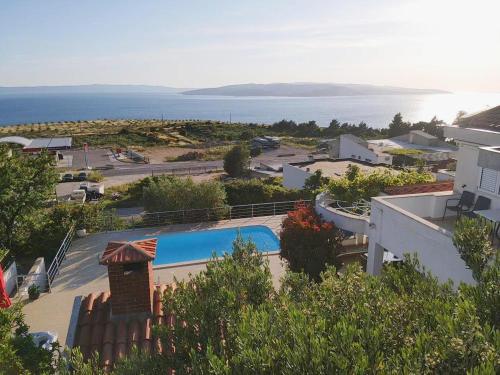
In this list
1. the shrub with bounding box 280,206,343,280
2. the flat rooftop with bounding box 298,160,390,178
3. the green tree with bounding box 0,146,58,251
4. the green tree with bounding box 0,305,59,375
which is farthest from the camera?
the flat rooftop with bounding box 298,160,390,178

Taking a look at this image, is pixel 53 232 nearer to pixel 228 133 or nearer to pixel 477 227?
pixel 477 227

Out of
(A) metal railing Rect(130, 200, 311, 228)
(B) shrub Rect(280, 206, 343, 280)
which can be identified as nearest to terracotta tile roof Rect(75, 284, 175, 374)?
(B) shrub Rect(280, 206, 343, 280)

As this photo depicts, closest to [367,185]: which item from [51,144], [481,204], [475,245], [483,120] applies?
[483,120]

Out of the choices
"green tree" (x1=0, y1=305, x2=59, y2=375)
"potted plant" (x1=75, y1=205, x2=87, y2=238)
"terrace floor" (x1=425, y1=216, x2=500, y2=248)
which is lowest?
"potted plant" (x1=75, y1=205, x2=87, y2=238)

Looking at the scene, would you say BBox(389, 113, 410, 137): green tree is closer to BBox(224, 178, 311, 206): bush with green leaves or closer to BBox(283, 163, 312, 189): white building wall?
BBox(283, 163, 312, 189): white building wall

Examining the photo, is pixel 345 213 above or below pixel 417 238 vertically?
below

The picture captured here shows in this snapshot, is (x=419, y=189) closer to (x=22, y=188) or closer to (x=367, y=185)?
(x=367, y=185)

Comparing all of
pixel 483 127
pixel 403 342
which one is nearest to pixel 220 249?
pixel 483 127

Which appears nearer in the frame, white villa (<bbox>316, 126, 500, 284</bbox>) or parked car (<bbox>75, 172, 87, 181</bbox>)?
white villa (<bbox>316, 126, 500, 284</bbox>)

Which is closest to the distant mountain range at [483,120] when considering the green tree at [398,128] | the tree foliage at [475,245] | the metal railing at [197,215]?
the tree foliage at [475,245]
